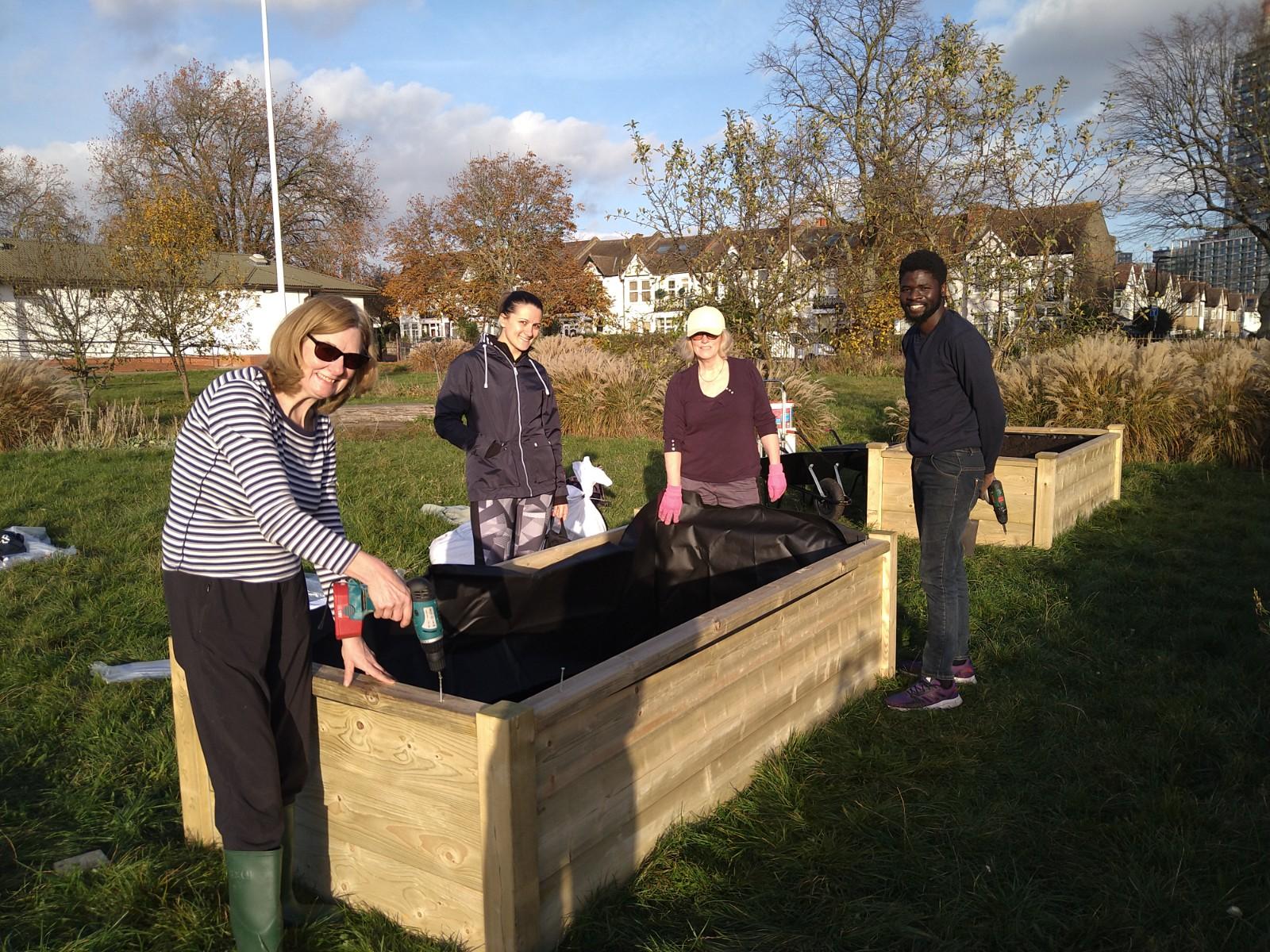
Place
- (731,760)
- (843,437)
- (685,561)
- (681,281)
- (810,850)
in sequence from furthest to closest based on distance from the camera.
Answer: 1. (681,281)
2. (843,437)
3. (685,561)
4. (731,760)
5. (810,850)

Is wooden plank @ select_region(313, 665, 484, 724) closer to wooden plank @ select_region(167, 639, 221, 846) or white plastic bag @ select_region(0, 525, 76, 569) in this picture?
wooden plank @ select_region(167, 639, 221, 846)

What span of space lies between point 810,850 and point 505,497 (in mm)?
2171

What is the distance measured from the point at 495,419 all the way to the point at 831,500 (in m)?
3.49

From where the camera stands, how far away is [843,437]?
12445mm

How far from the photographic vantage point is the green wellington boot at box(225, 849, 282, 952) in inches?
87.0

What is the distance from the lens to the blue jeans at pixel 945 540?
3814mm

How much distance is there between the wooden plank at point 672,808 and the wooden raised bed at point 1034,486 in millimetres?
3000

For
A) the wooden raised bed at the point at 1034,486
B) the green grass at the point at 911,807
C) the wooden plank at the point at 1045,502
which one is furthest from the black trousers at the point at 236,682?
the wooden plank at the point at 1045,502

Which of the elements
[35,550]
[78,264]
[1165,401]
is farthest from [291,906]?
[78,264]

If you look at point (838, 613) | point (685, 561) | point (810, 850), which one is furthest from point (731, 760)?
point (685, 561)

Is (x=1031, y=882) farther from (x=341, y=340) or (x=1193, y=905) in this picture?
(x=341, y=340)

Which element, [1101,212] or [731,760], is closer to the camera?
[731,760]

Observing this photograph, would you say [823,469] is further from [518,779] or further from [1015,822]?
[518,779]

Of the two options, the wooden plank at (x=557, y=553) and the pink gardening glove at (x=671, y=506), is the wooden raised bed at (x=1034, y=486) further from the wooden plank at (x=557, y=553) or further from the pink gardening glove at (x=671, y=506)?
the wooden plank at (x=557, y=553)
